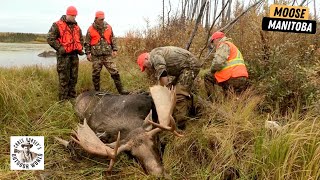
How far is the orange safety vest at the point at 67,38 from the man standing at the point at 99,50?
0.40 meters

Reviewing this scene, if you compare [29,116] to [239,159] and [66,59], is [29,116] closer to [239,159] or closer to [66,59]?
[66,59]

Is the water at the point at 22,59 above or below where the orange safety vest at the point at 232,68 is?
below

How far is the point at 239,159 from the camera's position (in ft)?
14.6

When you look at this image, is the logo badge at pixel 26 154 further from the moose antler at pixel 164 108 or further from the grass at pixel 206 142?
the moose antler at pixel 164 108

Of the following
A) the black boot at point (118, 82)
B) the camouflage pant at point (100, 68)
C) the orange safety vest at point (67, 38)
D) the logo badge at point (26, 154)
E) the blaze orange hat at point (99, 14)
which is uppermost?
the blaze orange hat at point (99, 14)

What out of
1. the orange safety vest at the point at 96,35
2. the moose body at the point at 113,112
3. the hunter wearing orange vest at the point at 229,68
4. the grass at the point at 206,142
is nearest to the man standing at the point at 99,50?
the orange safety vest at the point at 96,35

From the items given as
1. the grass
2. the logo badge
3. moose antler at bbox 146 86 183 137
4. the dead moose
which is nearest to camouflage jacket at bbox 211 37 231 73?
the grass

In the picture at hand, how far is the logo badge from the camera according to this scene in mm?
4605

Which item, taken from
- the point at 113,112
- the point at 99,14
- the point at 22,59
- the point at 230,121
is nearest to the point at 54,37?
the point at 99,14

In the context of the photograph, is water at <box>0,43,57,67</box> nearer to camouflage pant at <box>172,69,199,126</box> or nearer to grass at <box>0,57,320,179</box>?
grass at <box>0,57,320,179</box>

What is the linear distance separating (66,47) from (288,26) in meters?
4.09

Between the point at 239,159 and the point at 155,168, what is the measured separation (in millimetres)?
960

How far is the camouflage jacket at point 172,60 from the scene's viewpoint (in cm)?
641

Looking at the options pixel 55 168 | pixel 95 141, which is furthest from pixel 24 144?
pixel 95 141
